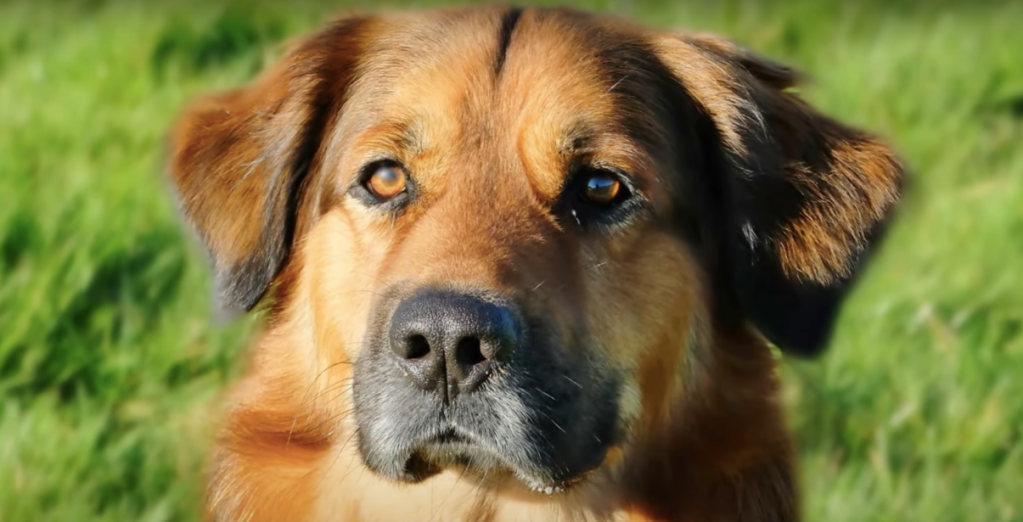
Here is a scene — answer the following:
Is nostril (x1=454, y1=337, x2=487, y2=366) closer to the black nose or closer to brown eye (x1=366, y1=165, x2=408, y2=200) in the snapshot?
the black nose

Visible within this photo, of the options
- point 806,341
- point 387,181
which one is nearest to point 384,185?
point 387,181

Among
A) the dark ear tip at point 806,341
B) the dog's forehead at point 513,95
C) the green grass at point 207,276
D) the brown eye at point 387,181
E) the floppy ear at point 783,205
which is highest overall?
the dog's forehead at point 513,95

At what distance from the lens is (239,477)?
4125 mm

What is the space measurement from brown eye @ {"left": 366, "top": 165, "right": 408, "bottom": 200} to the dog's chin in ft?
2.47

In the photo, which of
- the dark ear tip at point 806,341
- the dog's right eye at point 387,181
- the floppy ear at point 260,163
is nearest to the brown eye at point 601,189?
the dog's right eye at point 387,181

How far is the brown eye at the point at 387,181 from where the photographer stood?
12.6ft

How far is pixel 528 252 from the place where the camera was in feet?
11.6

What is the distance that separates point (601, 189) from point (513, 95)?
35cm

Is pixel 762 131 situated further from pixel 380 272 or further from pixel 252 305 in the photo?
pixel 252 305

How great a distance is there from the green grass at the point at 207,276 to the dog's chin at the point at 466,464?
1.12 meters

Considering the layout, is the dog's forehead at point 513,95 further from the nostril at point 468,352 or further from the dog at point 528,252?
the nostril at point 468,352

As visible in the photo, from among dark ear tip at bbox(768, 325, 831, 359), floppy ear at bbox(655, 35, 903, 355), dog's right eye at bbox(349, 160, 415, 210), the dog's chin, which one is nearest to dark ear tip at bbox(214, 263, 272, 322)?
dog's right eye at bbox(349, 160, 415, 210)

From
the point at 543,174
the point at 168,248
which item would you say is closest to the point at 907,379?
the point at 543,174

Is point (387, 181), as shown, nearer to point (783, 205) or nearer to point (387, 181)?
point (387, 181)
